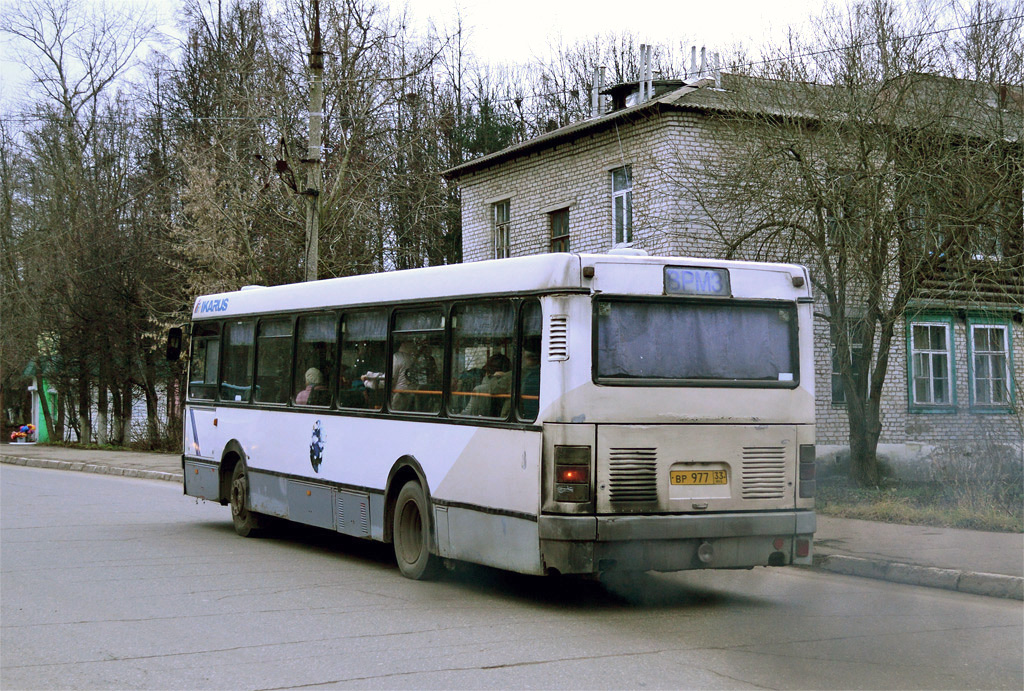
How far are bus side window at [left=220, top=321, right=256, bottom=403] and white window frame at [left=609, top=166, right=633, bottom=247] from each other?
12577 millimetres

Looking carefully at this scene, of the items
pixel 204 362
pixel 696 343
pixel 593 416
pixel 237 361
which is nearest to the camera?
pixel 593 416

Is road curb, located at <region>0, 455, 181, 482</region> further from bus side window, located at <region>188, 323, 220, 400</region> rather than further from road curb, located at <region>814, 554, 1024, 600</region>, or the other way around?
road curb, located at <region>814, 554, 1024, 600</region>

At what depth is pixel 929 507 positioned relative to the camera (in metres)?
15.3

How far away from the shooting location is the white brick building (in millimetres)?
23859

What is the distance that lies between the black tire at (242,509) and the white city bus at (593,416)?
324 centimetres

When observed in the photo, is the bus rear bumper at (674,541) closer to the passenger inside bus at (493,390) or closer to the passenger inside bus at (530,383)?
the passenger inside bus at (530,383)

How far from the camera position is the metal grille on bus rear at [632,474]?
859cm

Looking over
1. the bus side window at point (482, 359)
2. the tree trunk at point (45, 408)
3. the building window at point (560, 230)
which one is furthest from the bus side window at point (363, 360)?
the tree trunk at point (45, 408)

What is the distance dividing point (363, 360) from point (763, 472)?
13.8 ft

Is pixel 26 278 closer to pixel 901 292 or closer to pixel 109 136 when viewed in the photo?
pixel 109 136

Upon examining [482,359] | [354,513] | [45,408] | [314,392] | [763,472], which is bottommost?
[354,513]

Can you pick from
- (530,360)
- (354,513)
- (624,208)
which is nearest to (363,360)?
(354,513)

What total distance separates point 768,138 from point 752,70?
1.44 m

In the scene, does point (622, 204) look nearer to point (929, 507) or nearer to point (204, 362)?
point (929, 507)
